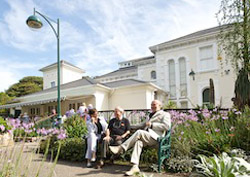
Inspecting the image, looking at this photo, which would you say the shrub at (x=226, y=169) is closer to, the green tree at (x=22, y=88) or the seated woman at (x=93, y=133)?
the seated woman at (x=93, y=133)

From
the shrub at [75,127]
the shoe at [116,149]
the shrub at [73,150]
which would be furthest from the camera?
the shrub at [75,127]

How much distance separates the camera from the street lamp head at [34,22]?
8.25 metres

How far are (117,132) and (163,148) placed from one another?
1.29 metres

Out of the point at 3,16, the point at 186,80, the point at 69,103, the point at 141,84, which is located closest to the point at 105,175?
the point at 3,16

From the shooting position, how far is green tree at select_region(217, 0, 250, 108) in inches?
282

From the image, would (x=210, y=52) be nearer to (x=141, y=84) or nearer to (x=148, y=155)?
(x=141, y=84)

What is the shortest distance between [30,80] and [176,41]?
36810mm

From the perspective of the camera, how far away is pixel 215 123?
16.4 ft

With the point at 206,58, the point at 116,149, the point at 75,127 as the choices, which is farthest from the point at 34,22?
the point at 206,58

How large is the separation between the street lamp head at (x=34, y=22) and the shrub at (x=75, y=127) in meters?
4.30

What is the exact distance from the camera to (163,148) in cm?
418

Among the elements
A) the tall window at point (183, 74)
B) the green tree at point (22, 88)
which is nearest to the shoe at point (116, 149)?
the tall window at point (183, 74)

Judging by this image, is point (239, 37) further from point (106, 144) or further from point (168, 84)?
point (168, 84)

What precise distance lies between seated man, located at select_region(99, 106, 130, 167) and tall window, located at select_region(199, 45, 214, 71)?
54.2ft
